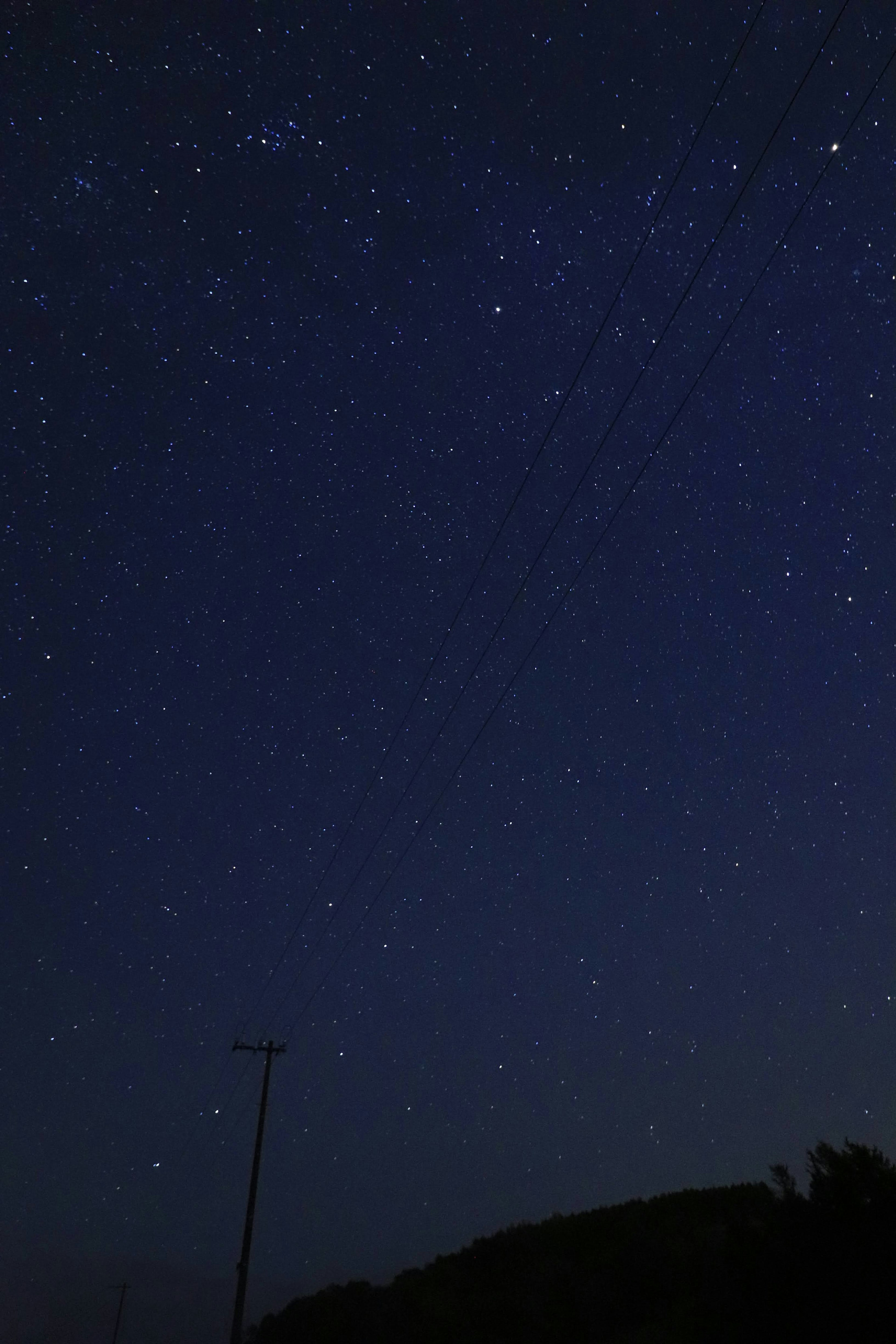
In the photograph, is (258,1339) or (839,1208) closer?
(839,1208)

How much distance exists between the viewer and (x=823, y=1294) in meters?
10.4

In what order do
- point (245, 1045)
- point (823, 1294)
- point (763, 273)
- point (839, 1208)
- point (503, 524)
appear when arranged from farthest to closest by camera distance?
point (245, 1045)
point (839, 1208)
point (823, 1294)
point (503, 524)
point (763, 273)

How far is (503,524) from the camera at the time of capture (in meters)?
8.75

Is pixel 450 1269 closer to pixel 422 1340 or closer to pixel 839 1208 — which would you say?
pixel 422 1340

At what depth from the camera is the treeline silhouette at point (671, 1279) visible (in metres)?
10.5

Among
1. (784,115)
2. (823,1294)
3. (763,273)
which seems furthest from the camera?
(823,1294)

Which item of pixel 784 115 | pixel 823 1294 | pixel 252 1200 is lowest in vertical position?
pixel 823 1294

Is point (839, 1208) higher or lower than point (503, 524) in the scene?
lower

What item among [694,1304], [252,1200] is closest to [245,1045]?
[252,1200]

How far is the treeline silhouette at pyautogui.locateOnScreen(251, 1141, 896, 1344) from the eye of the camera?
34.3 ft

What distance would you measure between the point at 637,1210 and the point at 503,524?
801 inches

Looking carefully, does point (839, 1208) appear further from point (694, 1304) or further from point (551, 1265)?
point (551, 1265)

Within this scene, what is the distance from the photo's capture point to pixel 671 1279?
15.6 meters

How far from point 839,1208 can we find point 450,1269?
15594 millimetres
